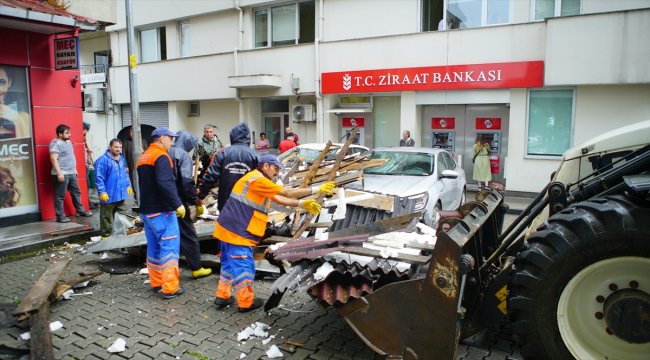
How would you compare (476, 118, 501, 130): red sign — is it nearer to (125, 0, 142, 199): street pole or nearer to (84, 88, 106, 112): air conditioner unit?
(125, 0, 142, 199): street pole

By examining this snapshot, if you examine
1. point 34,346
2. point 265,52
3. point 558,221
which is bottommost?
point 34,346

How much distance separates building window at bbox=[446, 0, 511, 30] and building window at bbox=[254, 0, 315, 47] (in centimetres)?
462

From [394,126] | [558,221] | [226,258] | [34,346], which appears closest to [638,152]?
[558,221]

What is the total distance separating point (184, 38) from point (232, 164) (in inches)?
565

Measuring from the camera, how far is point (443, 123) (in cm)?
1402

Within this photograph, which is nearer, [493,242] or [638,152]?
[638,152]

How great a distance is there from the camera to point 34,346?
12.2 ft

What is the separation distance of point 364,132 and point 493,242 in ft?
36.9

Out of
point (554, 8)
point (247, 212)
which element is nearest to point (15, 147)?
point (247, 212)

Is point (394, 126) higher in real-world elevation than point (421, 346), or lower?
higher

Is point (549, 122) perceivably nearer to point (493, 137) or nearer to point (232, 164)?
point (493, 137)

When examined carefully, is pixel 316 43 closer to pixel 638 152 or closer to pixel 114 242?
pixel 114 242

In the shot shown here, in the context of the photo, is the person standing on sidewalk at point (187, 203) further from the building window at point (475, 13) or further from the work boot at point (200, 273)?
the building window at point (475, 13)

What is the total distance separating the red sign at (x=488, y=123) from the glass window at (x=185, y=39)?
37.0 ft
